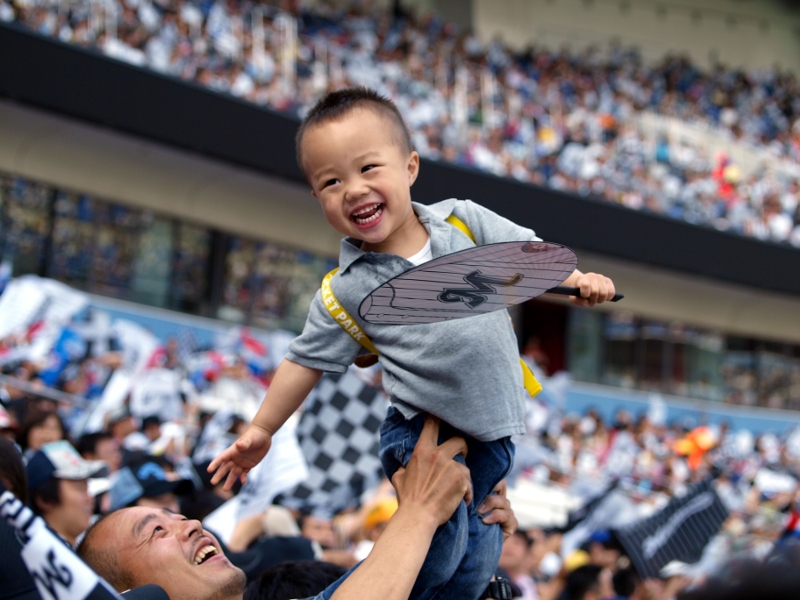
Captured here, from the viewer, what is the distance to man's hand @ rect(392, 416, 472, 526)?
1.75 metres

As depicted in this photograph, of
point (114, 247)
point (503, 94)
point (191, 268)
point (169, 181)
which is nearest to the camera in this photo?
point (114, 247)

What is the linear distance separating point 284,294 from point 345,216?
12728mm

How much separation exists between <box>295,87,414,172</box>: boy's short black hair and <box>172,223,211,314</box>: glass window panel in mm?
11843

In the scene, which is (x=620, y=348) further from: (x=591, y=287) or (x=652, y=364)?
(x=591, y=287)

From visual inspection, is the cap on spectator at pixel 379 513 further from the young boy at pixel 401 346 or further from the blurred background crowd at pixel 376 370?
the young boy at pixel 401 346

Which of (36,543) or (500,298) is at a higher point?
(500,298)

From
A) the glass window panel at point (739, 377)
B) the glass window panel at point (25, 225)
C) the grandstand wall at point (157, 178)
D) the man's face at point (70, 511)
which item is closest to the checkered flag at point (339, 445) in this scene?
the man's face at point (70, 511)

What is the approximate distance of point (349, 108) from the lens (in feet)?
6.26

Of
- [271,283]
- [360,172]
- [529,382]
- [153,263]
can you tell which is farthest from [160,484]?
[271,283]

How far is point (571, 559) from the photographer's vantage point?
4.91 m

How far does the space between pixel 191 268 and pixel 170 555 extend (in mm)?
12072

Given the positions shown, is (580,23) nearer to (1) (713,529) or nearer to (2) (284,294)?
(2) (284,294)

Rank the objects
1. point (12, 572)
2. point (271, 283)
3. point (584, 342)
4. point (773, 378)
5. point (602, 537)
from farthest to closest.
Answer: point (773, 378)
point (584, 342)
point (271, 283)
point (602, 537)
point (12, 572)

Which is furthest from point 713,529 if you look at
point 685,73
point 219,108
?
point 685,73
